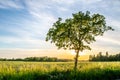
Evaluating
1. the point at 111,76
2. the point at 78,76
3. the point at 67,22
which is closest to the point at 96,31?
the point at 67,22

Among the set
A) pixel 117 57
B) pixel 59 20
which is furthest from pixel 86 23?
pixel 117 57

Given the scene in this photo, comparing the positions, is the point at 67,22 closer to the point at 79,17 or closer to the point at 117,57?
the point at 79,17

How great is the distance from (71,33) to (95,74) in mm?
7189

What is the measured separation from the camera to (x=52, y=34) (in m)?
23.8

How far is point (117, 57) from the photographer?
354ft

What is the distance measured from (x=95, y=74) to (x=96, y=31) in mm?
7514

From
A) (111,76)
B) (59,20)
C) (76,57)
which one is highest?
(59,20)

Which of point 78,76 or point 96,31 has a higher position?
point 96,31

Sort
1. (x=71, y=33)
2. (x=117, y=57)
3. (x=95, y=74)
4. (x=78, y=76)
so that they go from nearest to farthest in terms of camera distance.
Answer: (x=78, y=76) → (x=95, y=74) → (x=71, y=33) → (x=117, y=57)

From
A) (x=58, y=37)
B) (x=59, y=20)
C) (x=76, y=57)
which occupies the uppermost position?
(x=59, y=20)

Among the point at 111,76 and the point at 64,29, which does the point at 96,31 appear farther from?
the point at 111,76

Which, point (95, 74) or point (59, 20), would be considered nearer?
point (95, 74)

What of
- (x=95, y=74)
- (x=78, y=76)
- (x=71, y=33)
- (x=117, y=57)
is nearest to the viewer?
(x=78, y=76)

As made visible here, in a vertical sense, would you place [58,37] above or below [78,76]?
above
